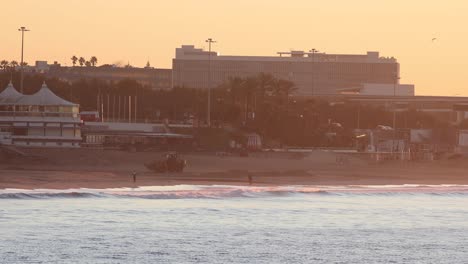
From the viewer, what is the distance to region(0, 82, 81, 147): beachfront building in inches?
3952

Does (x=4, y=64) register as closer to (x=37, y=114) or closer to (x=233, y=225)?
(x=37, y=114)

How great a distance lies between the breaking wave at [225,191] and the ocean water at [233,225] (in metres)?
0.08

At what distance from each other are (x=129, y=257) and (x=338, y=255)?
702 centimetres

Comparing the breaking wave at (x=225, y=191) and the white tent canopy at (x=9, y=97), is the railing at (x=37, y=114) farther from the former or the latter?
the breaking wave at (x=225, y=191)

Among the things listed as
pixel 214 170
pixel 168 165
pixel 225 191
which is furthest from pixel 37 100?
pixel 225 191

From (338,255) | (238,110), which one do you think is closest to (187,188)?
(338,255)

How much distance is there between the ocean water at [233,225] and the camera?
1864 inches

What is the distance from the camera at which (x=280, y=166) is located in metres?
92.8

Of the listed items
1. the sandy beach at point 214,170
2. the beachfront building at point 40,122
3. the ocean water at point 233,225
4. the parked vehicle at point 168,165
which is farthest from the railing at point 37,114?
the ocean water at point 233,225

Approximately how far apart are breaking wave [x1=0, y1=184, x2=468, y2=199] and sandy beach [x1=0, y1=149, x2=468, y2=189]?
1.88 metres

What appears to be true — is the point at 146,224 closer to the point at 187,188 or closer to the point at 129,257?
the point at 129,257

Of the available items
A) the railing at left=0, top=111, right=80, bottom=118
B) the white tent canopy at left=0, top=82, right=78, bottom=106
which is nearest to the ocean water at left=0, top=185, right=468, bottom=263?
the railing at left=0, top=111, right=80, bottom=118

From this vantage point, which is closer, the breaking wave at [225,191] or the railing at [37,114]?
the breaking wave at [225,191]

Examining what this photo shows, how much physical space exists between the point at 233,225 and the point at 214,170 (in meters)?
30.7
